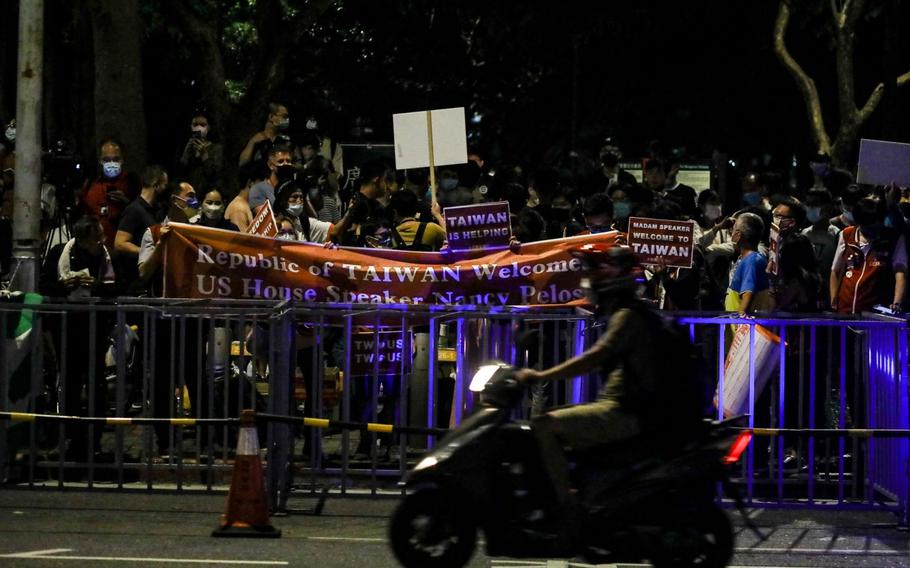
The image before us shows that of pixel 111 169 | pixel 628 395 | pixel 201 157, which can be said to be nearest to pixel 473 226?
pixel 111 169

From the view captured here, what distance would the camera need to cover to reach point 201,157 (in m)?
20.2

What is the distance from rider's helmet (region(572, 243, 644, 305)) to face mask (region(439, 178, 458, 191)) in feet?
32.4

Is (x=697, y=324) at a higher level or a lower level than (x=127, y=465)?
higher

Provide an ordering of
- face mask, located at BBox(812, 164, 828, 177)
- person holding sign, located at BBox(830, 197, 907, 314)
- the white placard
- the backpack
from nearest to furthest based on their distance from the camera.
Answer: person holding sign, located at BBox(830, 197, 907, 314) < the backpack < the white placard < face mask, located at BBox(812, 164, 828, 177)

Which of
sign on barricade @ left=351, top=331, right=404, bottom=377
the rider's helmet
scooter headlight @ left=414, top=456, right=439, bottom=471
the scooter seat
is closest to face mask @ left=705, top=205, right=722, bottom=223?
sign on barricade @ left=351, top=331, right=404, bottom=377

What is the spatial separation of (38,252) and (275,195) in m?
3.47

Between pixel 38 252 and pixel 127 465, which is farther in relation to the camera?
pixel 38 252

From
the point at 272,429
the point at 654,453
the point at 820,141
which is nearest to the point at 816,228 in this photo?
the point at 272,429

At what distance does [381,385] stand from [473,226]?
72.9 inches

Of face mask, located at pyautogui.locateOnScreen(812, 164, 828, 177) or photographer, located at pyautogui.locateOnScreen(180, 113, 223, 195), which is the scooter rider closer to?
photographer, located at pyautogui.locateOnScreen(180, 113, 223, 195)

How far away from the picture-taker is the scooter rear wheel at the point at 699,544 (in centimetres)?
898

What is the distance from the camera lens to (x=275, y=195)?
16859mm

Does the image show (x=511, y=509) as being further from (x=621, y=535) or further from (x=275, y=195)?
(x=275, y=195)

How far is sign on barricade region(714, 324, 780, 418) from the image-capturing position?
11633 millimetres
